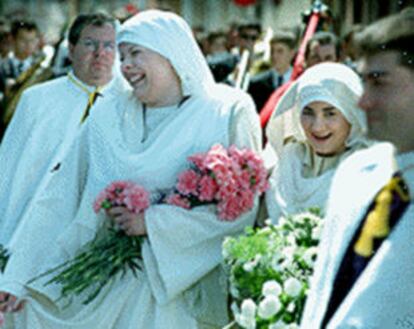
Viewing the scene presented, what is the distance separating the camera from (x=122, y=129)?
16.6ft

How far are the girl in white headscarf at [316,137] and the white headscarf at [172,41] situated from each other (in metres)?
0.49

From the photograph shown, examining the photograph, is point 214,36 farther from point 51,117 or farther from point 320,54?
point 51,117

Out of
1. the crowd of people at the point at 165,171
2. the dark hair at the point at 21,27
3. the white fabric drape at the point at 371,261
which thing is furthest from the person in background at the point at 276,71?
the white fabric drape at the point at 371,261

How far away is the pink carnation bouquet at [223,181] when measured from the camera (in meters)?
4.64

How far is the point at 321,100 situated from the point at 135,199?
985 mm

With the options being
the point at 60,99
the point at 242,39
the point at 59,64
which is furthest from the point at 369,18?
the point at 60,99

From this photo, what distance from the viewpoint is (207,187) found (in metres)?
4.64

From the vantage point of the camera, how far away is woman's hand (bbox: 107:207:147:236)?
467cm

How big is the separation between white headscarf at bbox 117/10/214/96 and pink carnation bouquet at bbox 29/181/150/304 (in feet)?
2.09

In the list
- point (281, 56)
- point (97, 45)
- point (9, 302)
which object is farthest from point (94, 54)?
point (281, 56)

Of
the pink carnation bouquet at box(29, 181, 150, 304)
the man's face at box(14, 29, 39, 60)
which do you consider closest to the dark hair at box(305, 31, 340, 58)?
the pink carnation bouquet at box(29, 181, 150, 304)

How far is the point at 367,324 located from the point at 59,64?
6136 mm

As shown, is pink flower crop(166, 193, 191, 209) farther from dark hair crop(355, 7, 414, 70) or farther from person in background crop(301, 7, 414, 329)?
dark hair crop(355, 7, 414, 70)

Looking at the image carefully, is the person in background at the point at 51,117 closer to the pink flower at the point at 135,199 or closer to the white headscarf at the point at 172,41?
the white headscarf at the point at 172,41
